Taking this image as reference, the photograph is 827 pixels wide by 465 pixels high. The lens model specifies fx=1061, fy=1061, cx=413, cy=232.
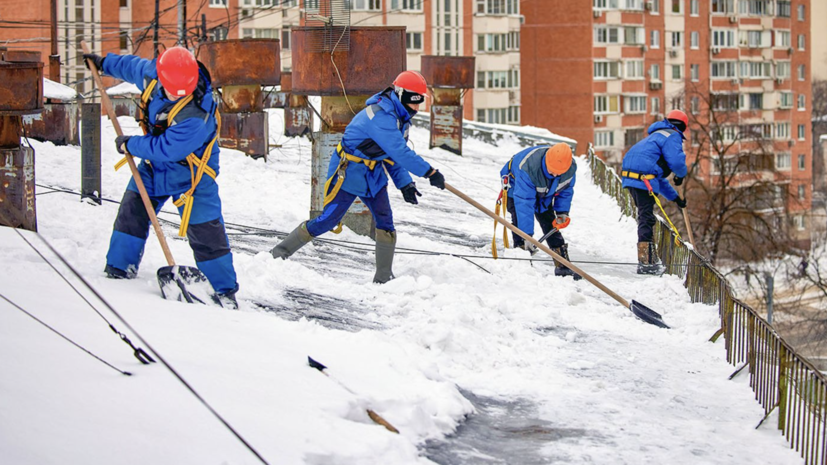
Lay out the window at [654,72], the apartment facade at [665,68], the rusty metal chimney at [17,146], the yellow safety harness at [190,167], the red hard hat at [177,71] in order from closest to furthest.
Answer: the red hard hat at [177,71] → the yellow safety harness at [190,167] → the rusty metal chimney at [17,146] → the apartment facade at [665,68] → the window at [654,72]

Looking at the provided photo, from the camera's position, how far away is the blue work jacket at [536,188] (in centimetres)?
1061

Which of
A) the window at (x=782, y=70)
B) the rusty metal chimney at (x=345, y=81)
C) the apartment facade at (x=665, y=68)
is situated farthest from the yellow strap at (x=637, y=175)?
the window at (x=782, y=70)

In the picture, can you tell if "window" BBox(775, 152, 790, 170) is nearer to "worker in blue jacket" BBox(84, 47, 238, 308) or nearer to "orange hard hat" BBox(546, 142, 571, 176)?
"orange hard hat" BBox(546, 142, 571, 176)

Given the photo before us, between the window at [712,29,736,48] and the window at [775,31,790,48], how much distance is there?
481 centimetres

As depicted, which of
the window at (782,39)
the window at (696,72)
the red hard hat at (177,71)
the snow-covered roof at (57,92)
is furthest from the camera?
the window at (782,39)

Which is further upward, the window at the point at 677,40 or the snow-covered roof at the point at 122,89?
the window at the point at 677,40

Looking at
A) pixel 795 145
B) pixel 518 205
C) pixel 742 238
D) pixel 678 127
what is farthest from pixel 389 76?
pixel 795 145

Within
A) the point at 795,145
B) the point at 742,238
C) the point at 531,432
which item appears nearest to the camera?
the point at 531,432

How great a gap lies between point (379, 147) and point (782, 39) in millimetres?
73032

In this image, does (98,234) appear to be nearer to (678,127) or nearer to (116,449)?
(116,449)

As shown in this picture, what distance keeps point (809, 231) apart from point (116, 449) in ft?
233

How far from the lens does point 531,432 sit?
5828mm

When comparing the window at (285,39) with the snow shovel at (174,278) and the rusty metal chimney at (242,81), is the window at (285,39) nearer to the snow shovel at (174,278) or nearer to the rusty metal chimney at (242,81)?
the rusty metal chimney at (242,81)

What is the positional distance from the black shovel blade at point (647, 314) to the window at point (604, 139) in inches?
2293
